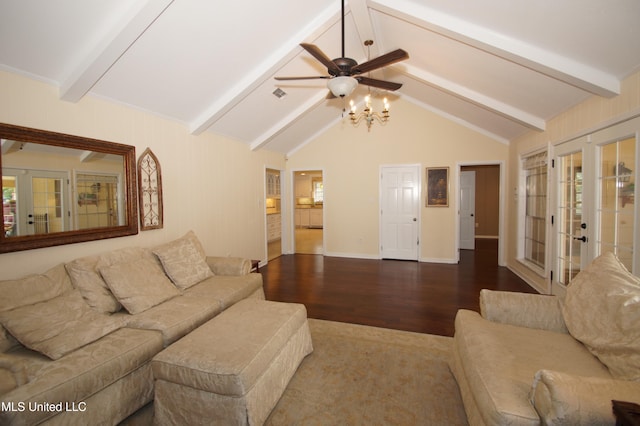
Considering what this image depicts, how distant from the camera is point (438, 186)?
5.87 metres

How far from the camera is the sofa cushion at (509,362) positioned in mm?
1240

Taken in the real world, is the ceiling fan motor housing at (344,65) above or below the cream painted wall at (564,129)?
above

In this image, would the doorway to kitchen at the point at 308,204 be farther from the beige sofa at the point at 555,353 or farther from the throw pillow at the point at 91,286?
the beige sofa at the point at 555,353

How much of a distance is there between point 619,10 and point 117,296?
4.28 metres

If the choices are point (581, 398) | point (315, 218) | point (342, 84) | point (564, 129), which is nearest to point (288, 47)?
point (342, 84)

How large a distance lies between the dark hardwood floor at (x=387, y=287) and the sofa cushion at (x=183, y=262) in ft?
3.83

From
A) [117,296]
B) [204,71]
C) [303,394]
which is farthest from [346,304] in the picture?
[204,71]

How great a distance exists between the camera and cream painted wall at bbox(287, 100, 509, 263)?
18.9ft

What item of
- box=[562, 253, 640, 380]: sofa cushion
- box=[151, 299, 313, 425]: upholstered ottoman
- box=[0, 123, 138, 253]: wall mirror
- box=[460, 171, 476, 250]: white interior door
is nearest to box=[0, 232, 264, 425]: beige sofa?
box=[151, 299, 313, 425]: upholstered ottoman

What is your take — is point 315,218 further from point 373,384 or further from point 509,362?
point 509,362

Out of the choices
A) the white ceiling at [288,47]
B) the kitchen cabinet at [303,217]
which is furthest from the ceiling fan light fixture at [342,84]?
the kitchen cabinet at [303,217]

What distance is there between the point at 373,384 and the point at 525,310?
1.21 m

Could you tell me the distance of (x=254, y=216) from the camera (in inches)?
219

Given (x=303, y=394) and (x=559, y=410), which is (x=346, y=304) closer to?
(x=303, y=394)
